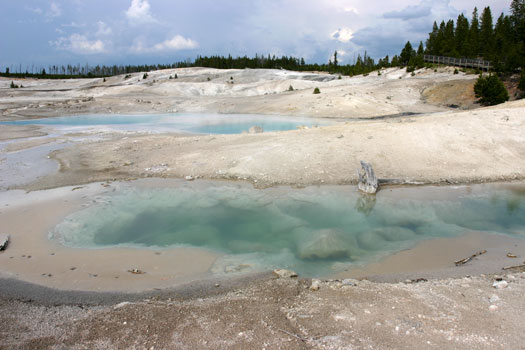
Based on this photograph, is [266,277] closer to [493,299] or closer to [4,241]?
[493,299]

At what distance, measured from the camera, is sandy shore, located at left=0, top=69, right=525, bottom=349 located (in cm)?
469

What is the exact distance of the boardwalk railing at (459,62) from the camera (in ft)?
146

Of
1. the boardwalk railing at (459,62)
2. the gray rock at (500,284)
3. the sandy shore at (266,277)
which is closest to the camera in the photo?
the sandy shore at (266,277)

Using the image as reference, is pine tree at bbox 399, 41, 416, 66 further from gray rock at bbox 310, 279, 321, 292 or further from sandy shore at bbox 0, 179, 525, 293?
gray rock at bbox 310, 279, 321, 292

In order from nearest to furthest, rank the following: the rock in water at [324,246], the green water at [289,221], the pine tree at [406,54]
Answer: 1. the rock in water at [324,246]
2. the green water at [289,221]
3. the pine tree at [406,54]

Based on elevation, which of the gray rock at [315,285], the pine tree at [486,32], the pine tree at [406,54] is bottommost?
the gray rock at [315,285]

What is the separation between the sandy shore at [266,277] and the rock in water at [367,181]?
90cm

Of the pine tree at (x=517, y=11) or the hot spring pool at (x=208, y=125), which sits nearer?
the hot spring pool at (x=208, y=125)

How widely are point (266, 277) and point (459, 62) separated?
53.1 metres

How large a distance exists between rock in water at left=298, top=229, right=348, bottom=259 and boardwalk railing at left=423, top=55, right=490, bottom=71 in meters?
44.9

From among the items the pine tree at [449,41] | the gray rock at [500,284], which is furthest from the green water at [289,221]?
the pine tree at [449,41]

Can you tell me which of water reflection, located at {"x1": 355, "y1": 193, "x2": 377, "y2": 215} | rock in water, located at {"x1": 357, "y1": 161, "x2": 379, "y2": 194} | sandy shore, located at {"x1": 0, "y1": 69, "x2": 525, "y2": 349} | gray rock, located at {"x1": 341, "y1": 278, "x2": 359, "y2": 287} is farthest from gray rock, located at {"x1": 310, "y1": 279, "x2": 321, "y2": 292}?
rock in water, located at {"x1": 357, "y1": 161, "x2": 379, "y2": 194}

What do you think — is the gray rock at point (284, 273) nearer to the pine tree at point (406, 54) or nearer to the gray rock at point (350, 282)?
the gray rock at point (350, 282)

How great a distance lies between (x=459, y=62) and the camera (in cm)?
4831
